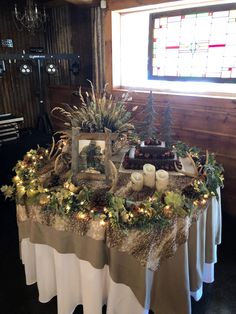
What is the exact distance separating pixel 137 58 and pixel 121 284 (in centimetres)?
236

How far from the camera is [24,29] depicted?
128 inches

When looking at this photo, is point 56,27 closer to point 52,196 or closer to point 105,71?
point 105,71

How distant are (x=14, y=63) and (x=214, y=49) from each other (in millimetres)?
2519

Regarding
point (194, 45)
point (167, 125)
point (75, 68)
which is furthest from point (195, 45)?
point (75, 68)

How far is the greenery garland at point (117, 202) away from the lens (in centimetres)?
108

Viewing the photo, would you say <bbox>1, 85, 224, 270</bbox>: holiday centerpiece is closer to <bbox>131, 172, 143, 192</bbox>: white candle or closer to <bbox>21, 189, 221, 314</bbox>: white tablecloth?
<bbox>131, 172, 143, 192</bbox>: white candle

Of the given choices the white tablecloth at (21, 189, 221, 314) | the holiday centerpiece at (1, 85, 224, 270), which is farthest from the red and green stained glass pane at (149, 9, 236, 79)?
the white tablecloth at (21, 189, 221, 314)

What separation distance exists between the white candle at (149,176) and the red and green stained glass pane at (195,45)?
1404mm

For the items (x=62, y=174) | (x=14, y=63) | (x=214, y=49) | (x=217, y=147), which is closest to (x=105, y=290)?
(x=62, y=174)

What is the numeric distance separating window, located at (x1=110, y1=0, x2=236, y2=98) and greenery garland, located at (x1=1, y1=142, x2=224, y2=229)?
4.21 feet

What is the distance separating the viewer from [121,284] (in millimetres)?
1181

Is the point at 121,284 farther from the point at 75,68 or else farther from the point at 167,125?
the point at 75,68
